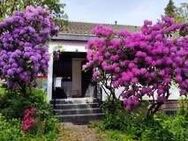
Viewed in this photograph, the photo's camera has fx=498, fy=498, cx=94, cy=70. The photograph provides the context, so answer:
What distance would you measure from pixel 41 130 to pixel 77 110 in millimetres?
4444

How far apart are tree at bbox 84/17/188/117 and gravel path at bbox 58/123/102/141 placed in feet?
5.58

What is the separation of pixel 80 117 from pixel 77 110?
50 centimetres

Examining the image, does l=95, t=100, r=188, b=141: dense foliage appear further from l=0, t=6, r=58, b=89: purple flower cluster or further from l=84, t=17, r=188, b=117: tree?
l=0, t=6, r=58, b=89: purple flower cluster

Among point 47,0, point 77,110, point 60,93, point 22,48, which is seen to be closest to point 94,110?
point 77,110

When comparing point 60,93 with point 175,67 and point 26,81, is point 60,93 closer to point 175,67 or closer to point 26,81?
point 26,81

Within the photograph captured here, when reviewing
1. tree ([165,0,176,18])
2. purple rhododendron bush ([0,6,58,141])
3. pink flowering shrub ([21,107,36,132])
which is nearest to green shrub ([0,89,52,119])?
purple rhododendron bush ([0,6,58,141])

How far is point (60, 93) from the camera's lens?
24.4m

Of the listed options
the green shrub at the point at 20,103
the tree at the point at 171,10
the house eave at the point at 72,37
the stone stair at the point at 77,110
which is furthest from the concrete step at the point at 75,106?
the tree at the point at 171,10

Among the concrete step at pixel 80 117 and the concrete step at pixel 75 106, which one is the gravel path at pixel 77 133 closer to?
the concrete step at pixel 80 117

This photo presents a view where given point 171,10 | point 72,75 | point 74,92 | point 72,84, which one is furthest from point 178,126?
point 171,10

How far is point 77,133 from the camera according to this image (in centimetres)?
1853

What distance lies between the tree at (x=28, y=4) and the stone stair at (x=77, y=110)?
4421 millimetres

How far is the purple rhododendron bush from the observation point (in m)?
18.2

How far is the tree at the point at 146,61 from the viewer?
17.9 m
